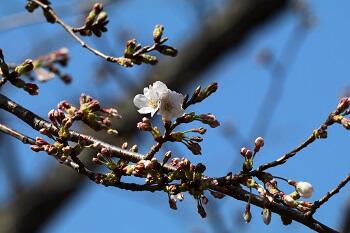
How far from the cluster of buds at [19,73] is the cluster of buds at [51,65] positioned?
53 cm

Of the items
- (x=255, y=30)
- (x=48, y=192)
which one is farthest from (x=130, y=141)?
(x=255, y=30)

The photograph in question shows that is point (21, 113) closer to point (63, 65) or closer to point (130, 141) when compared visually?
point (63, 65)

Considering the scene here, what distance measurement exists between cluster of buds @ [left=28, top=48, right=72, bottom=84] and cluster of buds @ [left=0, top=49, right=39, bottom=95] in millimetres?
526

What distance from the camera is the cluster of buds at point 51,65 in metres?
2.21

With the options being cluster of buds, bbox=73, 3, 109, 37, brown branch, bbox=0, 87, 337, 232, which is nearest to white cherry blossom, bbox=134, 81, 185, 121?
brown branch, bbox=0, 87, 337, 232

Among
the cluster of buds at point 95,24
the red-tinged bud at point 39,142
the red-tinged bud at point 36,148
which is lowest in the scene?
the red-tinged bud at point 36,148

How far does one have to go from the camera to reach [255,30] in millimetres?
4934

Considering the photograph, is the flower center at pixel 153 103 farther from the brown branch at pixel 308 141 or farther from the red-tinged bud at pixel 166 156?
the brown branch at pixel 308 141

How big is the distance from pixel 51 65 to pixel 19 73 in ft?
2.19

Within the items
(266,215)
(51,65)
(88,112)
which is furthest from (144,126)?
(51,65)

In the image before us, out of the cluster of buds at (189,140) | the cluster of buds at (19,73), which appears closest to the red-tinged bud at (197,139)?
the cluster of buds at (189,140)

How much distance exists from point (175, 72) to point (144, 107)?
3.30m

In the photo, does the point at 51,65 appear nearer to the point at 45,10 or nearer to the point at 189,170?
the point at 45,10

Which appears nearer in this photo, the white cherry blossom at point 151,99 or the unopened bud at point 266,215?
the unopened bud at point 266,215
